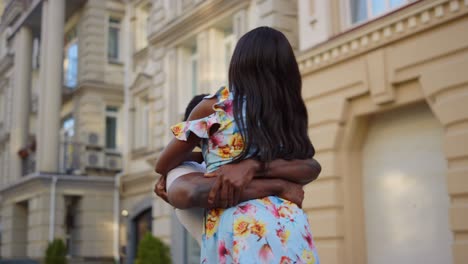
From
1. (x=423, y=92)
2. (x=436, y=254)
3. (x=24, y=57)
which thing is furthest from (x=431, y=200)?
(x=24, y=57)

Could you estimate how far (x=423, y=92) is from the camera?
7.21 meters

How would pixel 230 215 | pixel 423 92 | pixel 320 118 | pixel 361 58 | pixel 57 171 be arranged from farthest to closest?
1. pixel 57 171
2. pixel 320 118
3. pixel 361 58
4. pixel 423 92
5. pixel 230 215

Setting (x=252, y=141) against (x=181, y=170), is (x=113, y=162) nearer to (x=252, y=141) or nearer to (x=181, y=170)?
(x=181, y=170)

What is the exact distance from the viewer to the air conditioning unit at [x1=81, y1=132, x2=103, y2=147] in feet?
59.5

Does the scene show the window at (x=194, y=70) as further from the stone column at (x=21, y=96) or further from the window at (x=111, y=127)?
the stone column at (x=21, y=96)

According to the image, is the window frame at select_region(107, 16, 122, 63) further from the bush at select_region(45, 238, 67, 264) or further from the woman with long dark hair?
the woman with long dark hair

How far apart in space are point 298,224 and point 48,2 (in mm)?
18277

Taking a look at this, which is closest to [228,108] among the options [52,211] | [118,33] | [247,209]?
[247,209]

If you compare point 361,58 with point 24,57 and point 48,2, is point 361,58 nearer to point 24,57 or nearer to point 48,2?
point 48,2

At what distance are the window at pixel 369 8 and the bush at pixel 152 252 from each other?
586 cm

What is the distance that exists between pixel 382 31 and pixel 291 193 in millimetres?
5906

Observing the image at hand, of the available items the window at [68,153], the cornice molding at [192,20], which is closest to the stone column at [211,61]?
the cornice molding at [192,20]

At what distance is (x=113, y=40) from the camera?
1905cm

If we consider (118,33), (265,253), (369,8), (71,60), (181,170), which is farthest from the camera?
(71,60)
